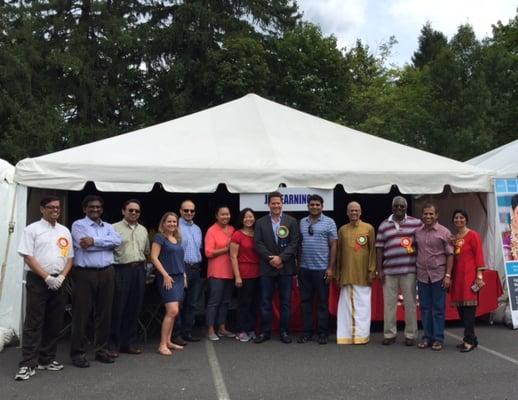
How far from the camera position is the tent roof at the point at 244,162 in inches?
250

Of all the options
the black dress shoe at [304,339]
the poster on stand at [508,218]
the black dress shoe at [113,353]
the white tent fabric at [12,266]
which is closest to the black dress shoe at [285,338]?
the black dress shoe at [304,339]

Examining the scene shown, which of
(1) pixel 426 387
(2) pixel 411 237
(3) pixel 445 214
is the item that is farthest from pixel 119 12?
(1) pixel 426 387

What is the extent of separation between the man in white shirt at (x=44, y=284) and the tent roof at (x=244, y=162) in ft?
4.20

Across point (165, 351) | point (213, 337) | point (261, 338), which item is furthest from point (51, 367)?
point (261, 338)

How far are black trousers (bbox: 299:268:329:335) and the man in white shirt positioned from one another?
2.62 metres

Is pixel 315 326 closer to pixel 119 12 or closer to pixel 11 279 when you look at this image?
pixel 11 279

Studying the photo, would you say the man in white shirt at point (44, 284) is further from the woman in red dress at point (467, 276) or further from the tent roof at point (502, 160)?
the tent roof at point (502, 160)

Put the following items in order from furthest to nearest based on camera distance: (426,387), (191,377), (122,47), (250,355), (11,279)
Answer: (122,47)
(11,279)
(250,355)
(191,377)
(426,387)

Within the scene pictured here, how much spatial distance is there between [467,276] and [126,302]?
142 inches

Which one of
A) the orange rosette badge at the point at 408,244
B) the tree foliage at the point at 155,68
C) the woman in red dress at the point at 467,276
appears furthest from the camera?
the tree foliage at the point at 155,68

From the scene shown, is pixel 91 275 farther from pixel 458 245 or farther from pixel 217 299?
pixel 458 245

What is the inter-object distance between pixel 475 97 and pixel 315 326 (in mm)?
11396

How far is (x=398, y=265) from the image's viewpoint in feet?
19.8

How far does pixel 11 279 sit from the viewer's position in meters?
6.50
